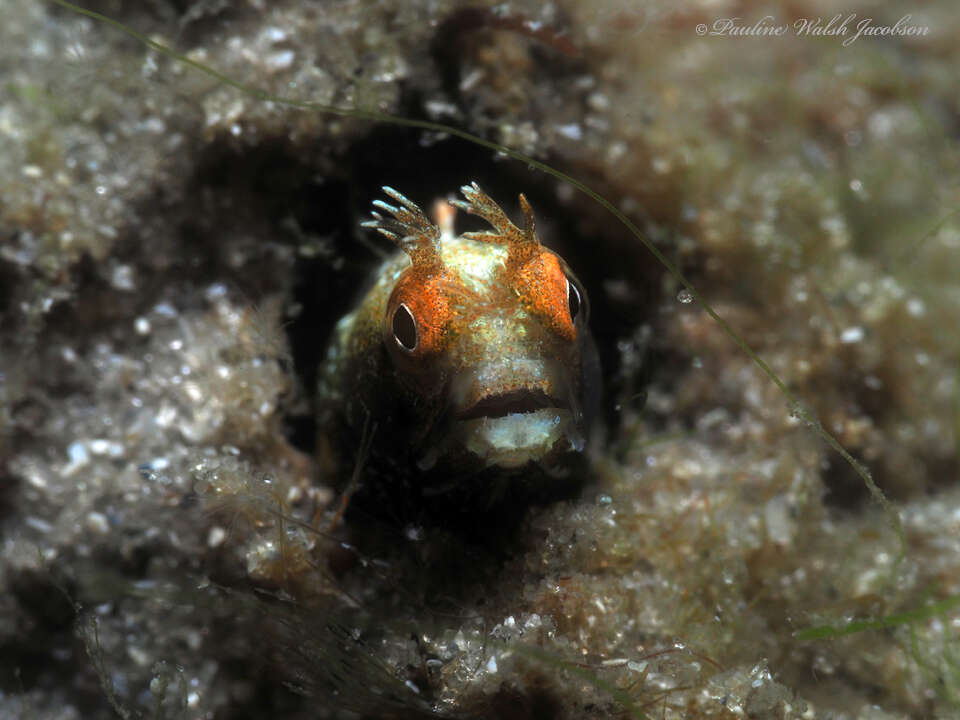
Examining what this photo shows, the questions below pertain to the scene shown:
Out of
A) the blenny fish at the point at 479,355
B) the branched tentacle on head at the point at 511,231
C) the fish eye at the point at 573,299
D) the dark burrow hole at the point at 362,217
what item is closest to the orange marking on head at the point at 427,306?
the blenny fish at the point at 479,355

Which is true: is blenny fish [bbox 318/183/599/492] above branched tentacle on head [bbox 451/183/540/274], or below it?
below

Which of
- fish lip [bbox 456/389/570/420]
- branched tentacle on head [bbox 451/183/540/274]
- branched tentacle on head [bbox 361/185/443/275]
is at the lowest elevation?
fish lip [bbox 456/389/570/420]

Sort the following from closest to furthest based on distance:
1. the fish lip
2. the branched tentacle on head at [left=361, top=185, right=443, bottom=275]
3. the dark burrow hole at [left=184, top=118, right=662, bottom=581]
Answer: the fish lip → the branched tentacle on head at [left=361, top=185, right=443, bottom=275] → the dark burrow hole at [left=184, top=118, right=662, bottom=581]

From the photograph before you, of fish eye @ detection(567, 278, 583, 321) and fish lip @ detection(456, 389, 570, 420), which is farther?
fish eye @ detection(567, 278, 583, 321)

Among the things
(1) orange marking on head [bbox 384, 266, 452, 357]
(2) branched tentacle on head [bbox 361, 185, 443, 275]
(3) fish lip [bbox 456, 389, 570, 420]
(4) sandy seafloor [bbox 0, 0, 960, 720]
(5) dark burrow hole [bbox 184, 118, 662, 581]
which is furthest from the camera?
(5) dark burrow hole [bbox 184, 118, 662, 581]

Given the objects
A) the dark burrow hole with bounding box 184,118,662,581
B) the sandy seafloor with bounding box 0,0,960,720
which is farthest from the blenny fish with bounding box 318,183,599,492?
the dark burrow hole with bounding box 184,118,662,581

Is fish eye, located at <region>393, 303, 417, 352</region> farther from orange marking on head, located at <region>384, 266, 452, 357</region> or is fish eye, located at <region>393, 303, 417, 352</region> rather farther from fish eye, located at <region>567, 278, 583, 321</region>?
fish eye, located at <region>567, 278, 583, 321</region>

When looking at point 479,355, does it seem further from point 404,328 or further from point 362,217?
point 362,217
